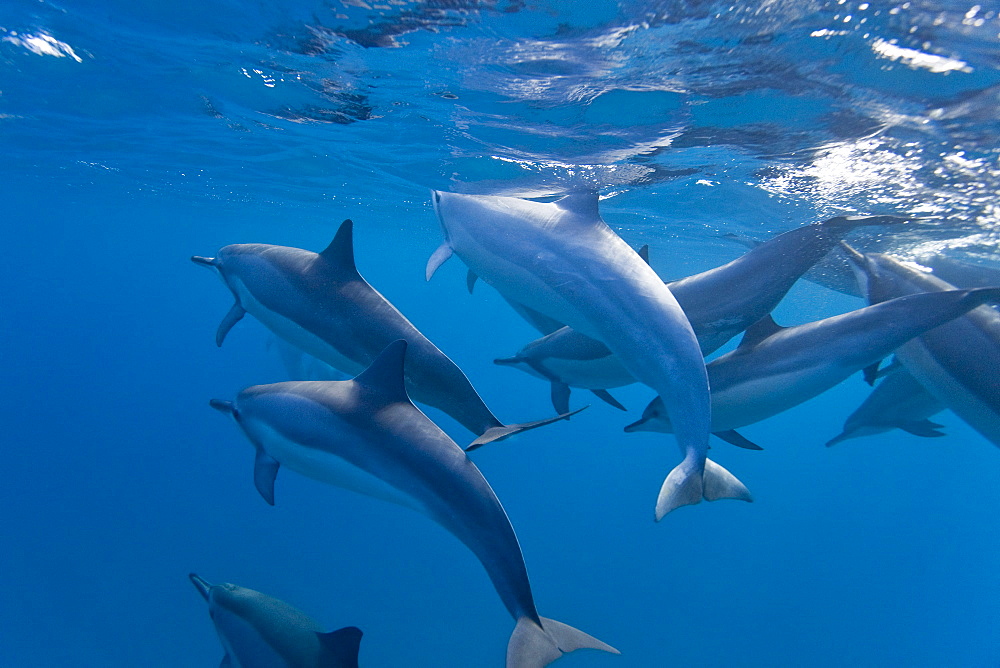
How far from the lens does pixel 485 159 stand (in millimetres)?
12680

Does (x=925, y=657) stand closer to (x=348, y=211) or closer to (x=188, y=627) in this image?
(x=188, y=627)

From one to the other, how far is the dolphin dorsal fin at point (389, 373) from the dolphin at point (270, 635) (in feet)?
6.11

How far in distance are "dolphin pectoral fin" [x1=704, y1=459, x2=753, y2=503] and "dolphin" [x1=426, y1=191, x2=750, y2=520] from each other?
2.40 feet

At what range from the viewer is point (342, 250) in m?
3.56

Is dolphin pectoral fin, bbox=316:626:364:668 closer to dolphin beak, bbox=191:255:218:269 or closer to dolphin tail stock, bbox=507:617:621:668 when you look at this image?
dolphin tail stock, bbox=507:617:621:668

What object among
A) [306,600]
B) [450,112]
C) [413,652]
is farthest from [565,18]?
[306,600]

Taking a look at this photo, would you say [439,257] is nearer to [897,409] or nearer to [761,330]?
[761,330]

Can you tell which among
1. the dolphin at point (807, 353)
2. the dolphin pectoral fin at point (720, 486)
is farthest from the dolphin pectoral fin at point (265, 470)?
the dolphin pectoral fin at point (720, 486)

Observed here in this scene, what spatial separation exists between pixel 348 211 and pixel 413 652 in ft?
61.9

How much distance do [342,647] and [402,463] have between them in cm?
181

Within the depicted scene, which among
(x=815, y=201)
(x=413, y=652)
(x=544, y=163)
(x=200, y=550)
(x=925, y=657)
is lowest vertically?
(x=925, y=657)

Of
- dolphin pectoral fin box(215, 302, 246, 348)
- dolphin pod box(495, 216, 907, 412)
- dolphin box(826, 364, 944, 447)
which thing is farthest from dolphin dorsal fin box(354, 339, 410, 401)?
dolphin box(826, 364, 944, 447)

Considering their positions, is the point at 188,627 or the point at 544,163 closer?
the point at 544,163

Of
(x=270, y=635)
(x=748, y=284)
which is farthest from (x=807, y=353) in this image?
(x=270, y=635)
